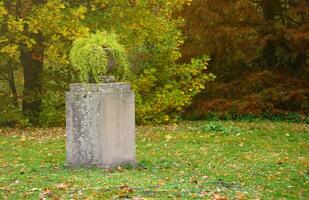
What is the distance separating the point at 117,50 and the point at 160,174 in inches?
93.0

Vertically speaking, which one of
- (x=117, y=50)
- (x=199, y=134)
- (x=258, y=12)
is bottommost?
(x=199, y=134)

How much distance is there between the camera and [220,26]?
21.0 metres

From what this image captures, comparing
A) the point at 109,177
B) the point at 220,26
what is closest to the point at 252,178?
the point at 109,177

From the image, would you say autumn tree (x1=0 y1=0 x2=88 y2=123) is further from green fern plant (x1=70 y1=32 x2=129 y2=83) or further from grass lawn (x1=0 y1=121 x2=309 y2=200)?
green fern plant (x1=70 y1=32 x2=129 y2=83)

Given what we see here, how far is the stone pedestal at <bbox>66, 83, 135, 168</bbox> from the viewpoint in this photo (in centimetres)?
1088

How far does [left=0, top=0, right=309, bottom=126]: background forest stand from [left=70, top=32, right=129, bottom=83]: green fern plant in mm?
5669

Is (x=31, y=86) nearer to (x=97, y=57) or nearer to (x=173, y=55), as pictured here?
(x=173, y=55)

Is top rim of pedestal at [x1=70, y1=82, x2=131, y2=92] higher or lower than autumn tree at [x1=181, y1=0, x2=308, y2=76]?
lower

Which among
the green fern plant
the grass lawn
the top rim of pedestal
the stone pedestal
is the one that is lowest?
the grass lawn

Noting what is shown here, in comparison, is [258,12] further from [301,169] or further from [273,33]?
[301,169]

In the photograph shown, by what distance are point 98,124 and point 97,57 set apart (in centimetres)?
114

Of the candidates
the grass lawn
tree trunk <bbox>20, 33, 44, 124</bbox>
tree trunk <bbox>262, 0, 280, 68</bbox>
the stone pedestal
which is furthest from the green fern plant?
tree trunk <bbox>262, 0, 280, 68</bbox>

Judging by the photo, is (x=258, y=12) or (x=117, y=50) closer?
(x=117, y=50)

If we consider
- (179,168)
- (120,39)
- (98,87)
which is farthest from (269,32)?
(98,87)
